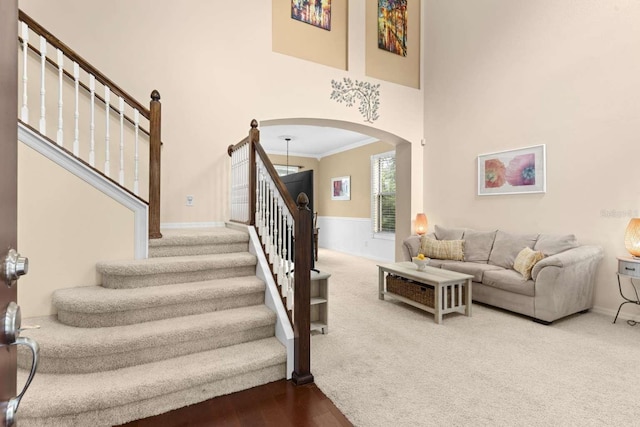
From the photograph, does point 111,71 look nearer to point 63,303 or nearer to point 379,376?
point 63,303

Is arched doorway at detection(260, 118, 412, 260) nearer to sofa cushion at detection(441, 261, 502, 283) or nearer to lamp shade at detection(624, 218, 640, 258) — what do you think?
sofa cushion at detection(441, 261, 502, 283)

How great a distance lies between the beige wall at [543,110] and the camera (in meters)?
3.49

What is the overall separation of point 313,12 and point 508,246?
14.0 feet

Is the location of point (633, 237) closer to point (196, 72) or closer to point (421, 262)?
point (421, 262)

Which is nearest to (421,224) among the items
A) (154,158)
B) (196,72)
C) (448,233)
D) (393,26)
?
(448,233)

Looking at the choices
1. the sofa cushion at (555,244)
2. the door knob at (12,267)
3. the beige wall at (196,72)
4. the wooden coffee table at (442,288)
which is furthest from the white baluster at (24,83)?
the sofa cushion at (555,244)

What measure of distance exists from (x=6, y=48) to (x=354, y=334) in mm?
2912

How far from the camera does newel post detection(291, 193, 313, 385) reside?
2172 mm

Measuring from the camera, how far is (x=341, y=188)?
8641 millimetres

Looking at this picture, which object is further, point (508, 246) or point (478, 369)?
point (508, 246)

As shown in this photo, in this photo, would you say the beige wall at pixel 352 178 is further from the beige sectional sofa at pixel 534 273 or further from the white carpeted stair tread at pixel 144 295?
the white carpeted stair tread at pixel 144 295

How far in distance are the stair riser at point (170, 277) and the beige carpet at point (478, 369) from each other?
36.1 inches

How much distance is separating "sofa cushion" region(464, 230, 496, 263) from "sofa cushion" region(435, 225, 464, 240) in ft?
0.68

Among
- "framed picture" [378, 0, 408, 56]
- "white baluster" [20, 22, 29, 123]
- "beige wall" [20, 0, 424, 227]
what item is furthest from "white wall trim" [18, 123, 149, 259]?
"framed picture" [378, 0, 408, 56]
